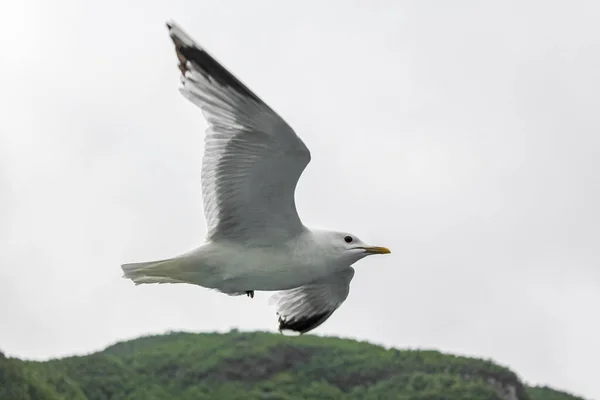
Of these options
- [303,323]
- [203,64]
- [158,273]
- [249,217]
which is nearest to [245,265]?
[249,217]

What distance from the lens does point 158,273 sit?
463 inches

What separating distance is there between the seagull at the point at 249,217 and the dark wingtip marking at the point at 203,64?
6cm

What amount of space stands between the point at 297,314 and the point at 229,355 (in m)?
69.8

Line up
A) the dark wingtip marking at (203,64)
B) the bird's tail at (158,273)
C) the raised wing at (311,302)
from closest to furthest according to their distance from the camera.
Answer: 1. the dark wingtip marking at (203,64)
2. the bird's tail at (158,273)
3. the raised wing at (311,302)

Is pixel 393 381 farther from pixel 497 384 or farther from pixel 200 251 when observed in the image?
pixel 200 251

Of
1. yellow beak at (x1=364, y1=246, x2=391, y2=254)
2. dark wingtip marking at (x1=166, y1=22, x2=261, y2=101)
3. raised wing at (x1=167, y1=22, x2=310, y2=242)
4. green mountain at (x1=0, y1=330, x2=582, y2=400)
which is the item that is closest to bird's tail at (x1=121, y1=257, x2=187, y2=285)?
raised wing at (x1=167, y1=22, x2=310, y2=242)

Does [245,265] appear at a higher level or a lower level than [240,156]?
lower

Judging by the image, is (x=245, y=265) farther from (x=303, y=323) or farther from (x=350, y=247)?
(x=303, y=323)

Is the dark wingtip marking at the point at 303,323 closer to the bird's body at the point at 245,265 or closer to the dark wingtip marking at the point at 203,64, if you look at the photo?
the bird's body at the point at 245,265

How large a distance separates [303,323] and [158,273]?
3.08 metres

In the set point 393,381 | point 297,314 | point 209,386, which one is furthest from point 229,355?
point 297,314

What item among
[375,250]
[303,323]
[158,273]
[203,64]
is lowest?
[158,273]

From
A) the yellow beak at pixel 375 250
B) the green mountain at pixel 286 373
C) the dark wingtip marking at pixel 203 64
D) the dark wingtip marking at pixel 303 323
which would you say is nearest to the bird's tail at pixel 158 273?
the yellow beak at pixel 375 250

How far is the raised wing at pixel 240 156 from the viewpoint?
10.6m
